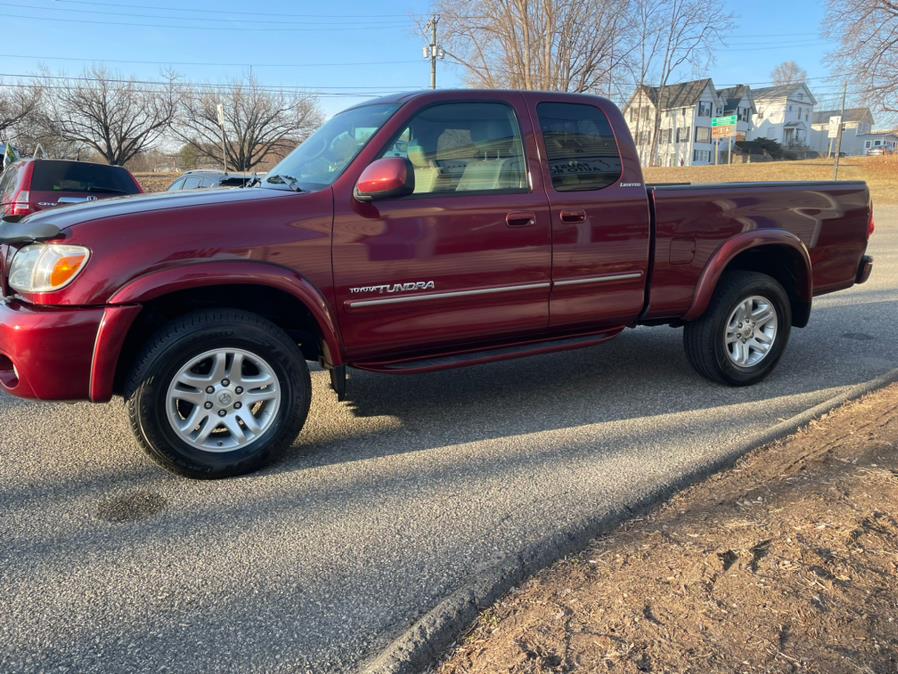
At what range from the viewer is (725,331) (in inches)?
188

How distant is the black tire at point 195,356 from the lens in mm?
3197

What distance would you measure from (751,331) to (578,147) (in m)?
1.91

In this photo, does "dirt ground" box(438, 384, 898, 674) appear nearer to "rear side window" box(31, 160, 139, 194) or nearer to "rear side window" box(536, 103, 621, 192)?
"rear side window" box(536, 103, 621, 192)

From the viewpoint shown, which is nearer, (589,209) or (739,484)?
(739,484)

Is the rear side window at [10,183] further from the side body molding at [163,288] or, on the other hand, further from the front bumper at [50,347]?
the side body molding at [163,288]

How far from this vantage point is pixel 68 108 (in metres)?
50.5

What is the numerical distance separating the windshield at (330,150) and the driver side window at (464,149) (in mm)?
211

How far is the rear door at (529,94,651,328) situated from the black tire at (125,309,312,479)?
1.67m

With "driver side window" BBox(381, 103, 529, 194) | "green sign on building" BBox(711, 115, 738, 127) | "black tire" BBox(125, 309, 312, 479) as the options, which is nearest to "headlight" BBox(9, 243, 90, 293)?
"black tire" BBox(125, 309, 312, 479)

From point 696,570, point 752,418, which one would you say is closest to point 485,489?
point 696,570

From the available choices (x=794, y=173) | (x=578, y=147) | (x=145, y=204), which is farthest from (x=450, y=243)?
(x=794, y=173)

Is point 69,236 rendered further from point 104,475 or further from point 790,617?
point 790,617

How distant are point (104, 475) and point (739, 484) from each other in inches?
124

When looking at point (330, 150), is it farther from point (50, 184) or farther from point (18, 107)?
point (18, 107)
